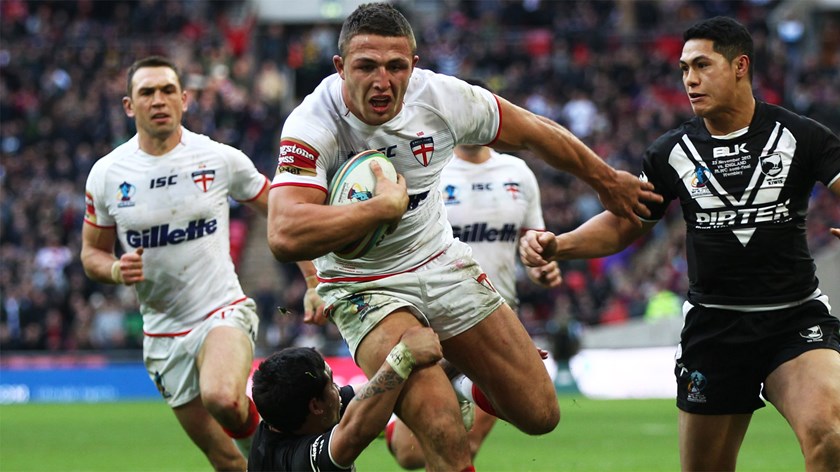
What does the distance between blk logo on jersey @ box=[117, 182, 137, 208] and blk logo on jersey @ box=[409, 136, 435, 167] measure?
3041 mm

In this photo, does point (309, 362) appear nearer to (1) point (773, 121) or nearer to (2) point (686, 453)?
(2) point (686, 453)

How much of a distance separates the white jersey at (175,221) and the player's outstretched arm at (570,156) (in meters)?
2.69

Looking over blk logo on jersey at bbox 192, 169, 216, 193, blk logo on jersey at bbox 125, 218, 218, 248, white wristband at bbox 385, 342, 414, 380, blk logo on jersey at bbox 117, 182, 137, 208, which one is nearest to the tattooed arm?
white wristband at bbox 385, 342, 414, 380

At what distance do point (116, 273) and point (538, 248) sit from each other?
9.93 feet

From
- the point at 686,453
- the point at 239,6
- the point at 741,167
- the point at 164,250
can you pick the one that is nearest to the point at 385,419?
the point at 686,453

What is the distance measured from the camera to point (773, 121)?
6.92 meters

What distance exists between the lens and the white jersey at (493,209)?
9633mm

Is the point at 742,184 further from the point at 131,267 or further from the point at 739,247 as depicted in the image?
the point at 131,267

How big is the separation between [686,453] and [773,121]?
6.23 feet

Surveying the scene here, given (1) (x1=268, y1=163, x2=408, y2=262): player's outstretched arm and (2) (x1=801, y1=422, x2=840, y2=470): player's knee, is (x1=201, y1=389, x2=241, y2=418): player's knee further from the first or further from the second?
(2) (x1=801, y1=422, x2=840, y2=470): player's knee

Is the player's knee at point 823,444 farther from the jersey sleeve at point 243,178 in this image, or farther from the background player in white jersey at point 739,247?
the jersey sleeve at point 243,178

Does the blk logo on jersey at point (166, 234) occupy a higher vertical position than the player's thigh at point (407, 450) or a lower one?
higher

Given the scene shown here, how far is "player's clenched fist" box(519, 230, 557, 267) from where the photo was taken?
7148 mm

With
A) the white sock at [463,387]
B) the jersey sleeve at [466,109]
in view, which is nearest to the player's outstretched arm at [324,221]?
the jersey sleeve at [466,109]
